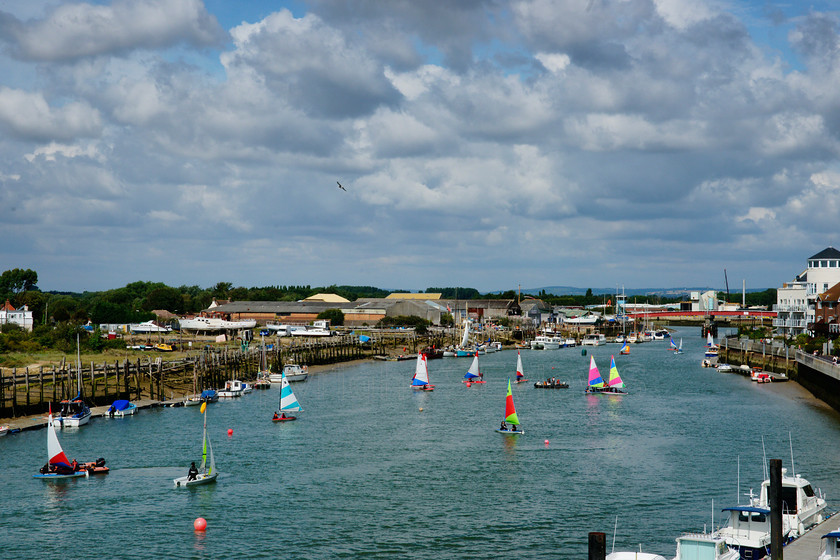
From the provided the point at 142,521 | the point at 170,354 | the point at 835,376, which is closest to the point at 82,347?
the point at 170,354

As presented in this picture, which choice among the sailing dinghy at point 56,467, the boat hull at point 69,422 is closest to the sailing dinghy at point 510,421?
the sailing dinghy at point 56,467

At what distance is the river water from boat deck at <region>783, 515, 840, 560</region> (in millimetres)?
5835

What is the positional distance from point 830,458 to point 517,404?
3603cm

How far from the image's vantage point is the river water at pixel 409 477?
3919 centimetres

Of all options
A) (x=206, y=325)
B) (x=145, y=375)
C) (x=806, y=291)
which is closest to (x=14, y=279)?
(x=206, y=325)

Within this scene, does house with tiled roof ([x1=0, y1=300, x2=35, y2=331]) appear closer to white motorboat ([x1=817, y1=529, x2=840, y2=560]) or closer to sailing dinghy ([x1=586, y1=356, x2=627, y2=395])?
sailing dinghy ([x1=586, y1=356, x2=627, y2=395])

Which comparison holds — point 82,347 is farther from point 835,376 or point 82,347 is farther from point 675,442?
point 835,376

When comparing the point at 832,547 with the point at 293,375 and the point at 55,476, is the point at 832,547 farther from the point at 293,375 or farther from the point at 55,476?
the point at 293,375

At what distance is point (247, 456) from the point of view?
57.8 metres

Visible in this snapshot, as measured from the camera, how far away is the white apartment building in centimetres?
13400

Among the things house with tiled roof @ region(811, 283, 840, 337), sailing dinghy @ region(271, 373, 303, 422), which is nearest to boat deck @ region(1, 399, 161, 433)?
sailing dinghy @ region(271, 373, 303, 422)

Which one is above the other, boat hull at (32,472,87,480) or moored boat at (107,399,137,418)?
moored boat at (107,399,137,418)

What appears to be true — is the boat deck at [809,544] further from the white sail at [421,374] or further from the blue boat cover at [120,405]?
the white sail at [421,374]

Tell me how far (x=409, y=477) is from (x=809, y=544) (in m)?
25.1
